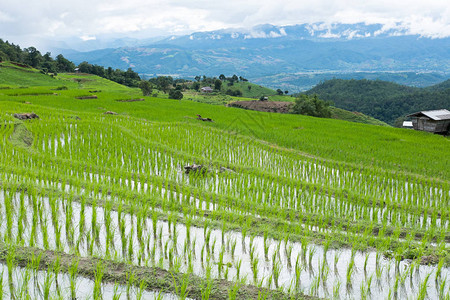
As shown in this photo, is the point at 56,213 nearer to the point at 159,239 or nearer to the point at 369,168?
the point at 159,239

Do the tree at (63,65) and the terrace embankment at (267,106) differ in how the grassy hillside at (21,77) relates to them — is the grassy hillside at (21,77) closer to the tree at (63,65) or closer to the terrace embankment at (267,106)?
the tree at (63,65)

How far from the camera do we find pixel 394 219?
6.40 meters

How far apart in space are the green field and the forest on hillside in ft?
192

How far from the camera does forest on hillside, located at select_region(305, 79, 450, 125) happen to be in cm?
7647

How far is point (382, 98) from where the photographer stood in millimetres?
88188

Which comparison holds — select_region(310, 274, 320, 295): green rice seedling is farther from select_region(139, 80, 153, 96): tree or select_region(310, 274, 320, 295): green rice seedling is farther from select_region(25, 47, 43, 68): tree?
select_region(25, 47, 43, 68): tree

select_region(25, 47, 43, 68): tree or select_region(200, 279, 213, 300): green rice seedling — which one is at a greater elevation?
select_region(25, 47, 43, 68): tree

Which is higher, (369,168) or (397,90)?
(397,90)

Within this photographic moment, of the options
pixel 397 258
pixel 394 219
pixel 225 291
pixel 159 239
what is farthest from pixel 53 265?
pixel 394 219

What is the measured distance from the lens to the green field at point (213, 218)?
3.86 metres

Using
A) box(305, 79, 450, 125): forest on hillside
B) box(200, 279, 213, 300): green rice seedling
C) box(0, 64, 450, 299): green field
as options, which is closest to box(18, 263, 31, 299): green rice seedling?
box(0, 64, 450, 299): green field

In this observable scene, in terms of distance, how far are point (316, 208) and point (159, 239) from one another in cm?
344

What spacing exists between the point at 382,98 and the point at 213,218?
3633 inches

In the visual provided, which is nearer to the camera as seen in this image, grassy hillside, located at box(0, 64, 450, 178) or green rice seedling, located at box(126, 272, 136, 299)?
green rice seedling, located at box(126, 272, 136, 299)
